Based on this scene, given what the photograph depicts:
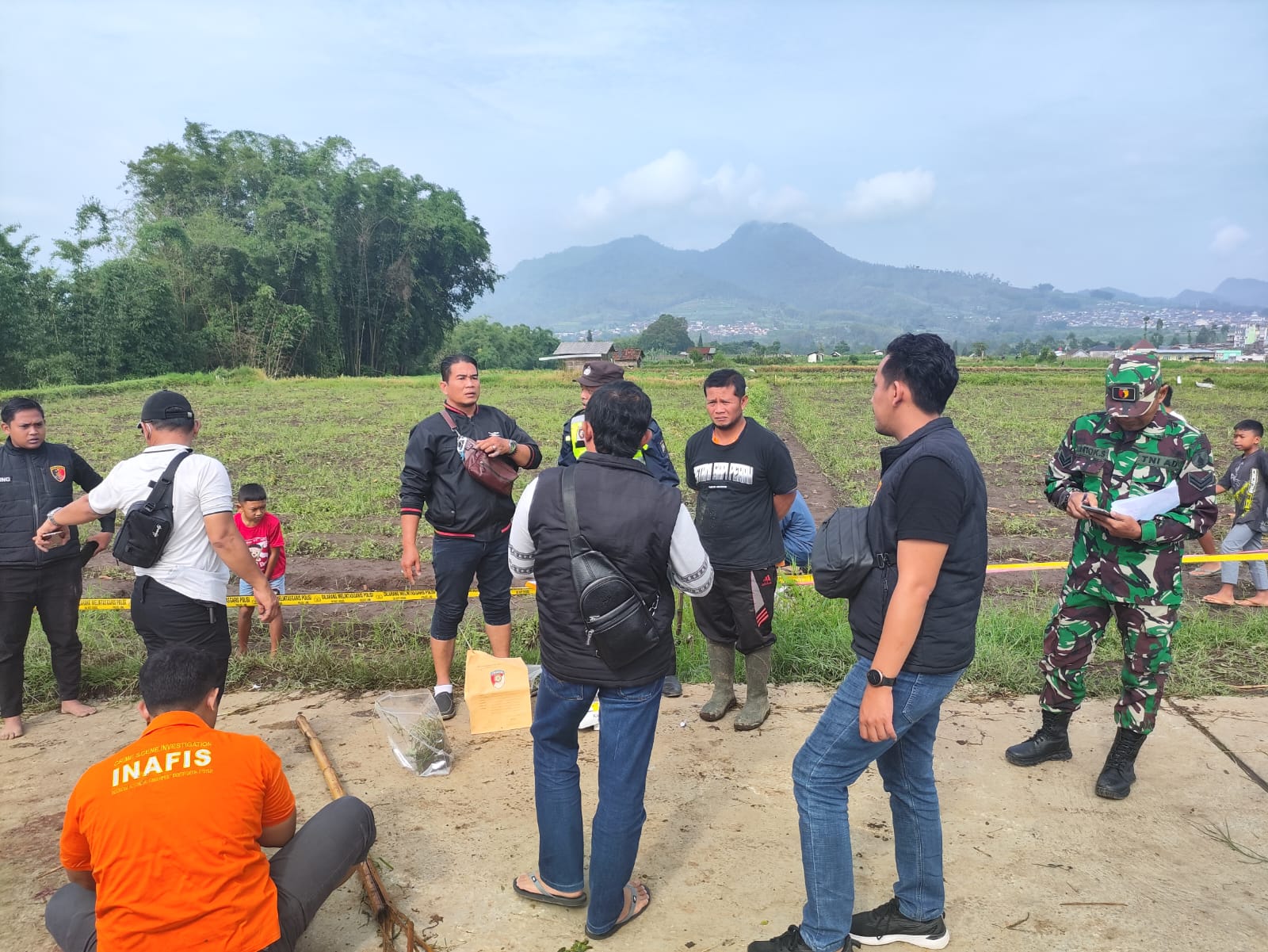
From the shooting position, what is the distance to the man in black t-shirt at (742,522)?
4223mm

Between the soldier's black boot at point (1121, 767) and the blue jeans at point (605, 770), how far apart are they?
7.34 feet

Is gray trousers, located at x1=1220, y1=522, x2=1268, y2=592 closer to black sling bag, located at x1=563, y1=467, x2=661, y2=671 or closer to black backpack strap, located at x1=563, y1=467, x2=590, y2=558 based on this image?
black sling bag, located at x1=563, y1=467, x2=661, y2=671

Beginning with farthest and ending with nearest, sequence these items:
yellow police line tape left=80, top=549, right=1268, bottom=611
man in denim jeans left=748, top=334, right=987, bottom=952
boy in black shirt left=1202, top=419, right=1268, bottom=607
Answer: boy in black shirt left=1202, top=419, right=1268, bottom=607
yellow police line tape left=80, top=549, right=1268, bottom=611
man in denim jeans left=748, top=334, right=987, bottom=952

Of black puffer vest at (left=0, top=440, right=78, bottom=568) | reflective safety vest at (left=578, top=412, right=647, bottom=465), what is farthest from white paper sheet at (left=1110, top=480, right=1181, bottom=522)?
black puffer vest at (left=0, top=440, right=78, bottom=568)

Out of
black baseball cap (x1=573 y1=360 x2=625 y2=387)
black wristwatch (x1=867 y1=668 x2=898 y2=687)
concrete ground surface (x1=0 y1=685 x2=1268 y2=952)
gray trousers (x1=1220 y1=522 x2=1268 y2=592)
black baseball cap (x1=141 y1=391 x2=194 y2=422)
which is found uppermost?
black baseball cap (x1=573 y1=360 x2=625 y2=387)

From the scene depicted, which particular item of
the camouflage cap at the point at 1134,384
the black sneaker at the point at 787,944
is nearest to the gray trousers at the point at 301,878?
the black sneaker at the point at 787,944

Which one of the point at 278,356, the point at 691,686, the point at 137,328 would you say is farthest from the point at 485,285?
the point at 691,686

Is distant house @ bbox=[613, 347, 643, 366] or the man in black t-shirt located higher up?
distant house @ bbox=[613, 347, 643, 366]

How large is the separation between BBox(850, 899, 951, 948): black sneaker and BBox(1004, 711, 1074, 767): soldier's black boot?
1.38 meters

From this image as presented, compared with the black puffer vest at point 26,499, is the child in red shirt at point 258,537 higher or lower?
lower

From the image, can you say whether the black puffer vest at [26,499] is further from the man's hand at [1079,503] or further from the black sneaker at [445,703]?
the man's hand at [1079,503]

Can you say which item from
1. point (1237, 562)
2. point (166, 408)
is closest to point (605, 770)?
point (166, 408)

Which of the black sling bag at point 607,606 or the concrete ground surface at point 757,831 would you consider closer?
the black sling bag at point 607,606

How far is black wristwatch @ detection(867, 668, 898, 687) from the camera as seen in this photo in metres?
2.26
